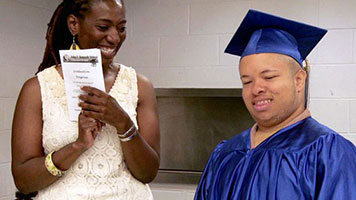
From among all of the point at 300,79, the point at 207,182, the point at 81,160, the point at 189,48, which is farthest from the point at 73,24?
the point at 189,48

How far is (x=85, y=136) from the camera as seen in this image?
1.66m

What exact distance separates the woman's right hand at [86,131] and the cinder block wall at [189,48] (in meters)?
1.45

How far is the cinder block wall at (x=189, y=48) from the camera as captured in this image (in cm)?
304

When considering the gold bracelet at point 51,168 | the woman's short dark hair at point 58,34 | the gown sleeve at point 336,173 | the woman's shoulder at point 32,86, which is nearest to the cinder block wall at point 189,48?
the woman's short dark hair at point 58,34

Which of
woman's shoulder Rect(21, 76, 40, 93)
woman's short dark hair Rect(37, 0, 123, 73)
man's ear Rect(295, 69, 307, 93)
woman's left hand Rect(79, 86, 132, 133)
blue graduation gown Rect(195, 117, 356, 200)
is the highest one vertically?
woman's short dark hair Rect(37, 0, 123, 73)

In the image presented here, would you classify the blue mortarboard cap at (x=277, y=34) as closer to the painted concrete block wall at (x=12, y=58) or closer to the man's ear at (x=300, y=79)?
the man's ear at (x=300, y=79)

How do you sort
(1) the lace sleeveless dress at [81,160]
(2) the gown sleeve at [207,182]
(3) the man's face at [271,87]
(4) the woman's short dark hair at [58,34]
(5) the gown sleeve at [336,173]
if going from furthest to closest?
1. (4) the woman's short dark hair at [58,34]
2. (1) the lace sleeveless dress at [81,160]
3. (2) the gown sleeve at [207,182]
4. (3) the man's face at [271,87]
5. (5) the gown sleeve at [336,173]

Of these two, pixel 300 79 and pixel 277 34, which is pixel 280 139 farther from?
pixel 277 34

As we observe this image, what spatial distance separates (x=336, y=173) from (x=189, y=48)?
232 centimetres

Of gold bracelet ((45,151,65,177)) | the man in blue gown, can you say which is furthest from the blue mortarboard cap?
gold bracelet ((45,151,65,177))

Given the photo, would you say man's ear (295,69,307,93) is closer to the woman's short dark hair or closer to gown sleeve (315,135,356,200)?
gown sleeve (315,135,356,200)

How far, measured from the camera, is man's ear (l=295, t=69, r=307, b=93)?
4.75 ft

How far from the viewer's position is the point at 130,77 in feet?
6.16

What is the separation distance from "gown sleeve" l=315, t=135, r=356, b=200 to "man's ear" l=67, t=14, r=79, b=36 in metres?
0.98
